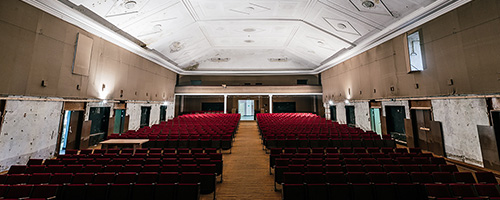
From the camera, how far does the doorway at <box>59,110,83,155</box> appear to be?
745 cm

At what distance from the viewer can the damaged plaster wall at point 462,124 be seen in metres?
5.71

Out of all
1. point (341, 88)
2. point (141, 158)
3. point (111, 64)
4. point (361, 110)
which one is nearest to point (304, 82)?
point (341, 88)

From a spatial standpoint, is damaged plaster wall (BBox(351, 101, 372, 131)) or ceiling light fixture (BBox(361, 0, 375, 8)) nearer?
ceiling light fixture (BBox(361, 0, 375, 8))

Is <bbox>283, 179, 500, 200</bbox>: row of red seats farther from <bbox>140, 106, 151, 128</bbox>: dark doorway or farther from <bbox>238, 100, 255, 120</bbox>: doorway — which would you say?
<bbox>238, 100, 255, 120</bbox>: doorway

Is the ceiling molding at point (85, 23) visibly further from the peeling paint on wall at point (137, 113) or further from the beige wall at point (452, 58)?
the beige wall at point (452, 58)

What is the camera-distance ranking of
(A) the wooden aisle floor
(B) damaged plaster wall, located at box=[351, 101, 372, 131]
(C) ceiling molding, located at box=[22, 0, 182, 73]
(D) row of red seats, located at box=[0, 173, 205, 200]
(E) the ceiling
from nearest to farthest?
1. (D) row of red seats, located at box=[0, 173, 205, 200]
2. (A) the wooden aisle floor
3. (C) ceiling molding, located at box=[22, 0, 182, 73]
4. (E) the ceiling
5. (B) damaged plaster wall, located at box=[351, 101, 372, 131]

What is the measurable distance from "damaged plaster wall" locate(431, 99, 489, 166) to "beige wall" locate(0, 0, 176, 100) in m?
14.5

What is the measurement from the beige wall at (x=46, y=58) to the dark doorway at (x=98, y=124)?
0.84 meters

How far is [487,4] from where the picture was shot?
5.31 m

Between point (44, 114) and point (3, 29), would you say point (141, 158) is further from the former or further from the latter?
point (3, 29)

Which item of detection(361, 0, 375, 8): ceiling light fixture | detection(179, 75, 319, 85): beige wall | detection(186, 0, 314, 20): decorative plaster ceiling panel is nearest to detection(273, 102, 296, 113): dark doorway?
detection(179, 75, 319, 85): beige wall

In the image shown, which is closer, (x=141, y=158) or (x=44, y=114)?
(x=141, y=158)

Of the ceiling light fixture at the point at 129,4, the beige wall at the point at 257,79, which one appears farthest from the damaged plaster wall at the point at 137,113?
the beige wall at the point at 257,79

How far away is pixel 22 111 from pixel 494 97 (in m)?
14.4
